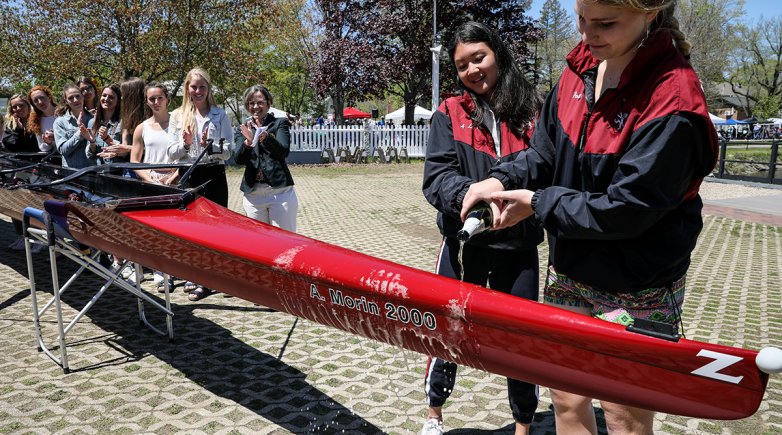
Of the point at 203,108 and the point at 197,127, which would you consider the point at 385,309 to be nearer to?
the point at 197,127

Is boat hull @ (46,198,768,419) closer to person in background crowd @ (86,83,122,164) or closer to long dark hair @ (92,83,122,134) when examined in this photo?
person in background crowd @ (86,83,122,164)

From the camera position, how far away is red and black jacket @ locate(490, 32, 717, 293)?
1.51m

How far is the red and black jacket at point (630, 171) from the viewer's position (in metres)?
1.51

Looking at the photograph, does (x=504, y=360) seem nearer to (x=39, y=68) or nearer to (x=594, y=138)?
(x=594, y=138)

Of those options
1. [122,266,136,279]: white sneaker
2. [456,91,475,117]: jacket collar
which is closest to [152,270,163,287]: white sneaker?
[122,266,136,279]: white sneaker

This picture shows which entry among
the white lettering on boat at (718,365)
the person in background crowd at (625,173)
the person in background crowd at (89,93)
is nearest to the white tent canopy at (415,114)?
the person in background crowd at (89,93)

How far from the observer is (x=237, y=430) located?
124 inches

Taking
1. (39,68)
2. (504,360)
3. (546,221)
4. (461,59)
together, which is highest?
(39,68)

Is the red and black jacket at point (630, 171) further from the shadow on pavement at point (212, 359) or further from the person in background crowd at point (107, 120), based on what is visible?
the person in background crowd at point (107, 120)

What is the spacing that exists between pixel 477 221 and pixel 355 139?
65.9ft

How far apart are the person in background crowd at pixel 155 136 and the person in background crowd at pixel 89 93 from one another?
1239 mm

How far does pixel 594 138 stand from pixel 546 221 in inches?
10.8

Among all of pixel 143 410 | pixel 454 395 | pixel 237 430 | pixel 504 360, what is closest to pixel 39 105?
pixel 143 410

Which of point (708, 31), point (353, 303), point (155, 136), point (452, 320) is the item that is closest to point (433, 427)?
point (353, 303)
